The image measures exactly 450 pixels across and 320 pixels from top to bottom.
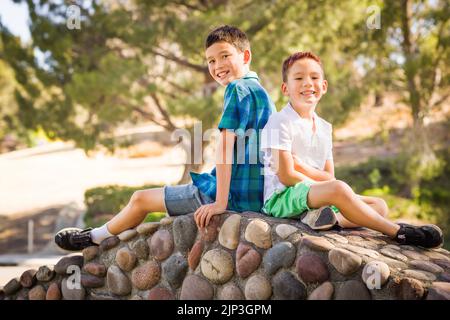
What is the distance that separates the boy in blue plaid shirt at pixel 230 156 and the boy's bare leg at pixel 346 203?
48 cm

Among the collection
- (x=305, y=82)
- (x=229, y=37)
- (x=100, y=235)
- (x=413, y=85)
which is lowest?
(x=100, y=235)

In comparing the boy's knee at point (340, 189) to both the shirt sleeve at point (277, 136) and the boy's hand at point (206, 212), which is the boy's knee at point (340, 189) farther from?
the boy's hand at point (206, 212)

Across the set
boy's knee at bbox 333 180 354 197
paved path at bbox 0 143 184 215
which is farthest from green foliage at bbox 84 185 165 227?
boy's knee at bbox 333 180 354 197

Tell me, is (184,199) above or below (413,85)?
below

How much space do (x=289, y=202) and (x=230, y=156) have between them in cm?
45

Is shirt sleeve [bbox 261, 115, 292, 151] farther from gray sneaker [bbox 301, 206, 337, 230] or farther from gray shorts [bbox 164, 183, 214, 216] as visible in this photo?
gray shorts [bbox 164, 183, 214, 216]

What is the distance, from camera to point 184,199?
3.78 m

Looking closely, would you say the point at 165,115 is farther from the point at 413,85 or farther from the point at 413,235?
the point at 413,235

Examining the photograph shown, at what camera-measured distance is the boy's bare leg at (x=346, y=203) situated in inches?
129

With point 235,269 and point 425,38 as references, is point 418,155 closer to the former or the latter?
point 425,38

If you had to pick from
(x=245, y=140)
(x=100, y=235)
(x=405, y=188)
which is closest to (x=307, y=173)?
(x=245, y=140)

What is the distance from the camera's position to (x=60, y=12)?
1230cm
